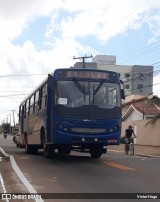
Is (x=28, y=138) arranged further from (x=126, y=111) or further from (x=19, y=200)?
(x=126, y=111)

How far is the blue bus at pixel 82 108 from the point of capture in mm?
16484

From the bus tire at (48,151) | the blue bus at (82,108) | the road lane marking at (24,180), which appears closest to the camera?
the road lane marking at (24,180)

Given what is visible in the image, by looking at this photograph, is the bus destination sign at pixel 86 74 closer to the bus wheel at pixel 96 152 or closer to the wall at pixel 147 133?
the bus wheel at pixel 96 152

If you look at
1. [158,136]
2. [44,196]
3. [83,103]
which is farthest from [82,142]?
[158,136]

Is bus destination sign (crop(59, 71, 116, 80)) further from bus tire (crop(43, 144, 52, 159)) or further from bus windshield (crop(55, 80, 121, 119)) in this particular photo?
bus tire (crop(43, 144, 52, 159))

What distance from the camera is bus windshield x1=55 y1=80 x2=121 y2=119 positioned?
16.5 meters

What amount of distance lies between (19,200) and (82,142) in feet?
24.7

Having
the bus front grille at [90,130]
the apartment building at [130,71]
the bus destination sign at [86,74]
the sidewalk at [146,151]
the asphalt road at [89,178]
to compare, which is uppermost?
the apartment building at [130,71]

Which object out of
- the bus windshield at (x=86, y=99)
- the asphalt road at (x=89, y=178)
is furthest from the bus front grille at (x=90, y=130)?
the asphalt road at (x=89, y=178)

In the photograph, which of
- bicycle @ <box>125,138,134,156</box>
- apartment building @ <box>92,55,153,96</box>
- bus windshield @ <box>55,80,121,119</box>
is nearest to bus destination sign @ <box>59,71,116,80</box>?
bus windshield @ <box>55,80,121,119</box>

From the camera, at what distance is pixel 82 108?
16562mm

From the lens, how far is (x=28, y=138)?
935 inches

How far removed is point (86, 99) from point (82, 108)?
0.40 metres

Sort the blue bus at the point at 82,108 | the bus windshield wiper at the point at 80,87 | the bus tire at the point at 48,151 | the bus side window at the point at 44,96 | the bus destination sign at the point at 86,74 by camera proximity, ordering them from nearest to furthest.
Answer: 1. the blue bus at the point at 82,108
2. the bus windshield wiper at the point at 80,87
3. the bus destination sign at the point at 86,74
4. the bus side window at the point at 44,96
5. the bus tire at the point at 48,151
